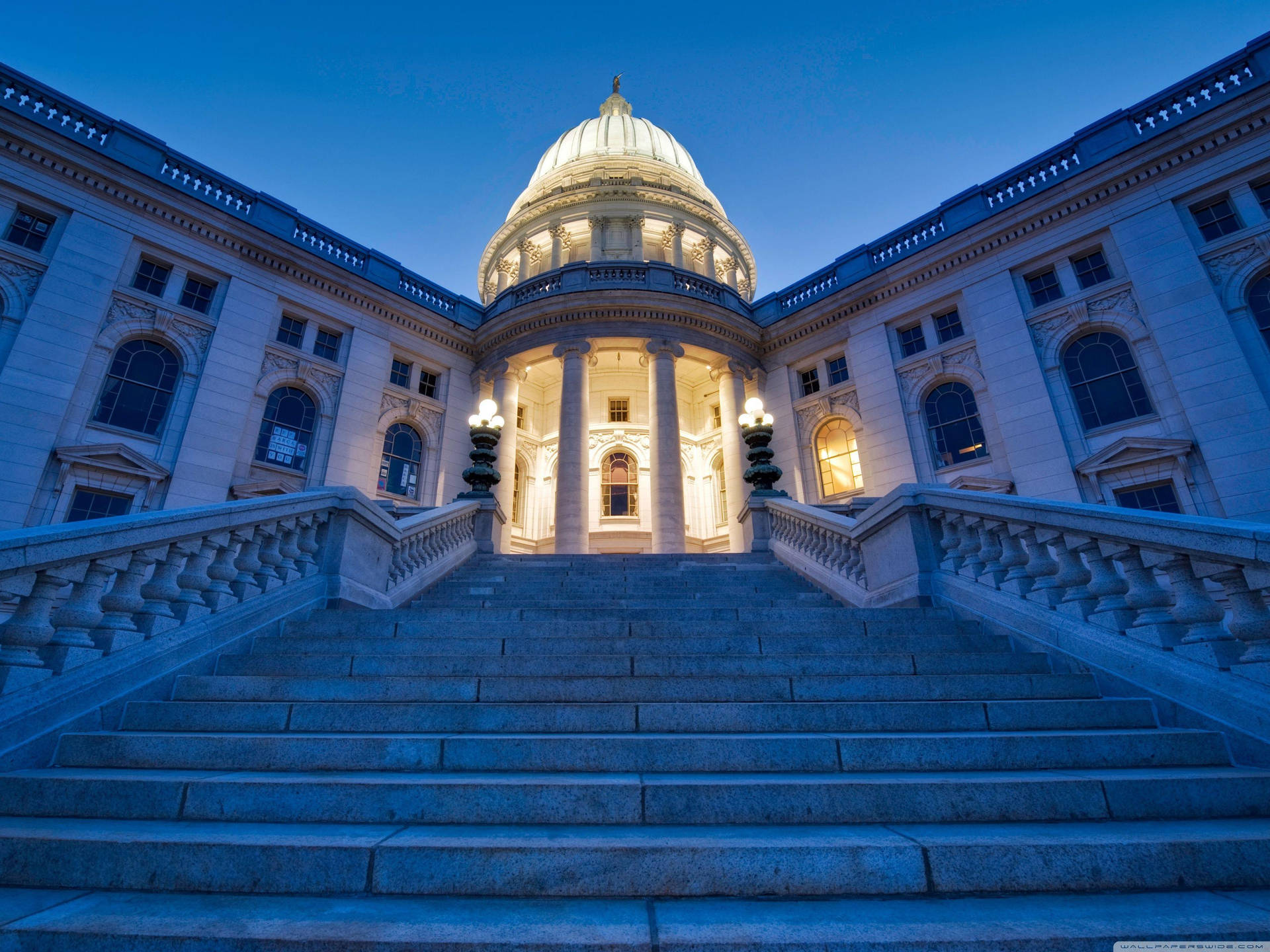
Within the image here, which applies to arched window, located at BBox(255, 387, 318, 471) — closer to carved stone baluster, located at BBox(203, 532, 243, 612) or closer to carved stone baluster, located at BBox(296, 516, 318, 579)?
carved stone baluster, located at BBox(296, 516, 318, 579)

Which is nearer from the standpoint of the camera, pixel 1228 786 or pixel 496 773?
pixel 1228 786

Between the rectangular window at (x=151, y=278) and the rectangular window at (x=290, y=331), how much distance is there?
3062mm

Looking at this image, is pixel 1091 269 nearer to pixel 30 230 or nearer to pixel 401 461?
pixel 401 461

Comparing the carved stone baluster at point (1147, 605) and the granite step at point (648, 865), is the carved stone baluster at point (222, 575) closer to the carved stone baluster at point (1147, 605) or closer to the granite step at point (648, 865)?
the granite step at point (648, 865)

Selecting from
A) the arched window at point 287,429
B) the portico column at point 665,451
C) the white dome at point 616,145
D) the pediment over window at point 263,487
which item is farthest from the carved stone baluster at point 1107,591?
the white dome at point 616,145

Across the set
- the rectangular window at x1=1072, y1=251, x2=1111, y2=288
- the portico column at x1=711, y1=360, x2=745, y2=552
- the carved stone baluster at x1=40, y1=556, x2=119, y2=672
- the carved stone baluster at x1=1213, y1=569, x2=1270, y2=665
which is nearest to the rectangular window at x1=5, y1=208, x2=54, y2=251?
the carved stone baluster at x1=40, y1=556, x2=119, y2=672

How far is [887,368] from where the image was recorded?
19578 mm

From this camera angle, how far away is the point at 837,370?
71.2 feet

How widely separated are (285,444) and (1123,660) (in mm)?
20353

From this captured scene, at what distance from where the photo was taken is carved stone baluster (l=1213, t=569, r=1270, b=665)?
3.71 metres

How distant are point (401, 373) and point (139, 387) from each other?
7.79 meters

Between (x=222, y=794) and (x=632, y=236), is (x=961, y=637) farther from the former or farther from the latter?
(x=632, y=236)

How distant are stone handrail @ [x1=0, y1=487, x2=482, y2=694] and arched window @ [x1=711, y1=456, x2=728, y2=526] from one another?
18.1 metres

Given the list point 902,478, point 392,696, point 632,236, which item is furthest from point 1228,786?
point 632,236
